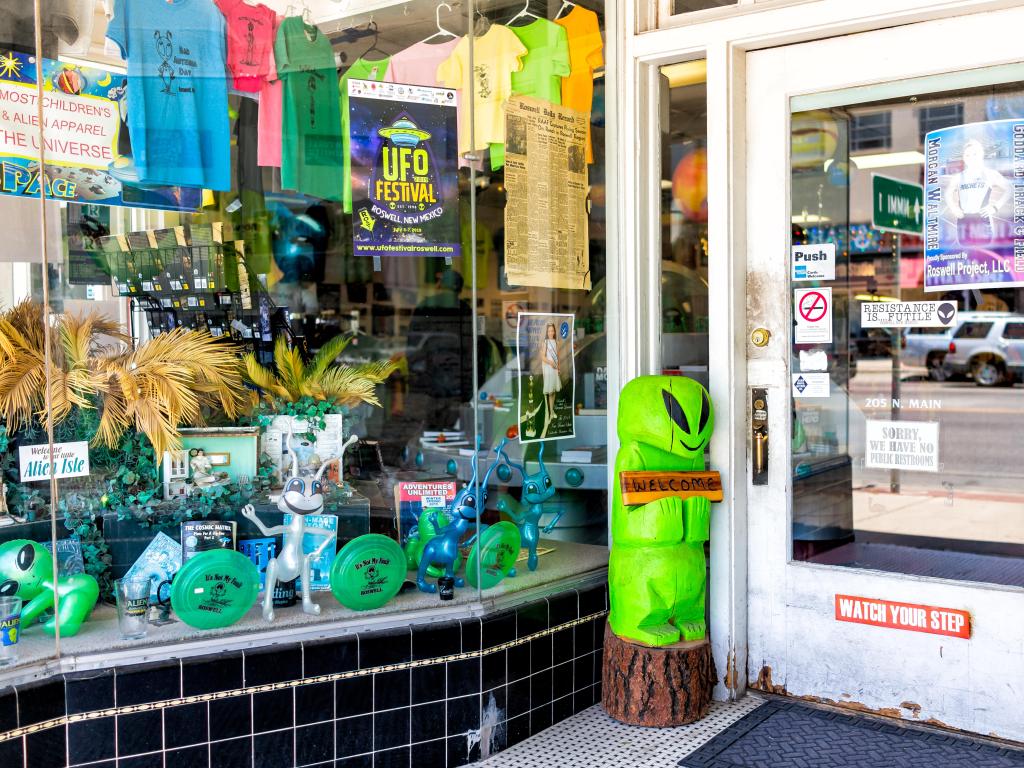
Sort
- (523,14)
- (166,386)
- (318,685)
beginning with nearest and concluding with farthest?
1. (318,685)
2. (166,386)
3. (523,14)

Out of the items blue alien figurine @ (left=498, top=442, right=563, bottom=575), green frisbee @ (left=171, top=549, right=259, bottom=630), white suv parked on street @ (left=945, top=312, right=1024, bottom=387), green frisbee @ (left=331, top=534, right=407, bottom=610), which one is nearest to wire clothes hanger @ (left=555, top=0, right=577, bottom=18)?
blue alien figurine @ (left=498, top=442, right=563, bottom=575)

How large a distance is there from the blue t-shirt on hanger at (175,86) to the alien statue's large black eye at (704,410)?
1.93 meters

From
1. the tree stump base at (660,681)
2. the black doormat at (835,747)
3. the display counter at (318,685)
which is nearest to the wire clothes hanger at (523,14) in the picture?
the display counter at (318,685)

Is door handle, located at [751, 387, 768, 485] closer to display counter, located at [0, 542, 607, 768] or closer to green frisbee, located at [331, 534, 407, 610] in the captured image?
display counter, located at [0, 542, 607, 768]

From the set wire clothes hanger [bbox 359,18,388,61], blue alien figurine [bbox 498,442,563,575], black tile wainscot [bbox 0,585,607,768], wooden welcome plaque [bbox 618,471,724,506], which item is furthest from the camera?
blue alien figurine [bbox 498,442,563,575]

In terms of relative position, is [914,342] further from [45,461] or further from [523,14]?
[45,461]

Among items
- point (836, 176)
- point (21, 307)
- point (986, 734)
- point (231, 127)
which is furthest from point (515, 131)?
point (986, 734)

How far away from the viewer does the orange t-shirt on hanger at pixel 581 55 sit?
3.88m

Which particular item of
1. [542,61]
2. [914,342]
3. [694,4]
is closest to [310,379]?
[542,61]

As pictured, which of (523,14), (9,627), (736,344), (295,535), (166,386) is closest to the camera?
(9,627)

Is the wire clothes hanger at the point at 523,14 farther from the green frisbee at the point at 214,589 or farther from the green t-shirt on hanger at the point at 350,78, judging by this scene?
the green frisbee at the point at 214,589

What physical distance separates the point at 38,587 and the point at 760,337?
8.63ft

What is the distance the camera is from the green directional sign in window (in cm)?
379

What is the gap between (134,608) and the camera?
115 inches
